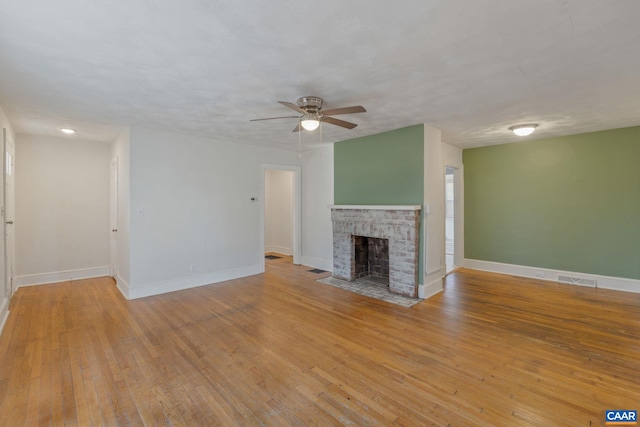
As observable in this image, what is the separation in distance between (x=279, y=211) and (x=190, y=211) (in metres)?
3.44

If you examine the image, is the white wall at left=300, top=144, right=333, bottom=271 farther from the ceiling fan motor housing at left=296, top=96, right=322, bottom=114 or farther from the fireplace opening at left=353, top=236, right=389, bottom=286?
the ceiling fan motor housing at left=296, top=96, right=322, bottom=114

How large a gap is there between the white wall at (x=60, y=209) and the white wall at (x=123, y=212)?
2.92 ft

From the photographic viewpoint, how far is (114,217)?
521 centimetres

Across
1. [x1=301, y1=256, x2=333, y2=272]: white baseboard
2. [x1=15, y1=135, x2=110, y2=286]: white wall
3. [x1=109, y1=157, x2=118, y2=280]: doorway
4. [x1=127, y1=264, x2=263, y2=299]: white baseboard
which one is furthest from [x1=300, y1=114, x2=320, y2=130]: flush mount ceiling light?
[x1=15, y1=135, x2=110, y2=286]: white wall

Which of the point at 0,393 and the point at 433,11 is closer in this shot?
the point at 433,11

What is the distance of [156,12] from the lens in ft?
5.71

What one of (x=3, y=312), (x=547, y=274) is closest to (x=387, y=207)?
(x=547, y=274)

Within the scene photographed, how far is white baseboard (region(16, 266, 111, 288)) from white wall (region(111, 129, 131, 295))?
91cm

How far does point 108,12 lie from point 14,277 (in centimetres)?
519

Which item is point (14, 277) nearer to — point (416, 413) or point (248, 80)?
point (248, 80)

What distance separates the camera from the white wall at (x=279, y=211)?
789 cm

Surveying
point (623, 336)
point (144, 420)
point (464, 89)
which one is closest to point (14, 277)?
point (144, 420)

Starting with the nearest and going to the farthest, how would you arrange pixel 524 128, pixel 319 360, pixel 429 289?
pixel 319 360 < pixel 524 128 < pixel 429 289

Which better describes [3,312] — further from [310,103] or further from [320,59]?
[320,59]
